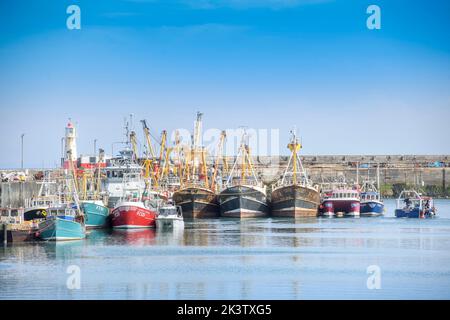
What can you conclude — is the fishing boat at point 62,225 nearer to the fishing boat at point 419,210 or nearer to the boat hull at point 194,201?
the boat hull at point 194,201

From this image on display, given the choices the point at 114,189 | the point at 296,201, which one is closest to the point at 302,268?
the point at 114,189

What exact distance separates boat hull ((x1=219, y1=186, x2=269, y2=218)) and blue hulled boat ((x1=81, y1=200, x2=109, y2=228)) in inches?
932

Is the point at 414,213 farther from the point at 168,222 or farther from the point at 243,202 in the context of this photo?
the point at 168,222

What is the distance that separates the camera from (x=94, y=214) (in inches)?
2753

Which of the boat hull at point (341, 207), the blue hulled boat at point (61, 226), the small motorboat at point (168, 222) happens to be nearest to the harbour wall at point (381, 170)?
the boat hull at point (341, 207)

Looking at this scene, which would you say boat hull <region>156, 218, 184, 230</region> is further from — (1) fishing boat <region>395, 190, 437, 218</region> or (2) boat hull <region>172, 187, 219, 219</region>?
(1) fishing boat <region>395, 190, 437, 218</region>

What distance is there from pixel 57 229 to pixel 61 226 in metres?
0.58

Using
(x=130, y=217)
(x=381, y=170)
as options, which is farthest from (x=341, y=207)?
(x=381, y=170)

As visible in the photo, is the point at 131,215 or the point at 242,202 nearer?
the point at 131,215

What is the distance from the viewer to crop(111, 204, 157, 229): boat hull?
69812 mm

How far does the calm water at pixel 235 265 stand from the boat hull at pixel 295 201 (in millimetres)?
19069

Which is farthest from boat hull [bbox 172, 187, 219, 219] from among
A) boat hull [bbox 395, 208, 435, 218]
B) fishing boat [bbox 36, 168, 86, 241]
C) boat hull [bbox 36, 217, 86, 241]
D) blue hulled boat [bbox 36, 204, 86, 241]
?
boat hull [bbox 36, 217, 86, 241]
